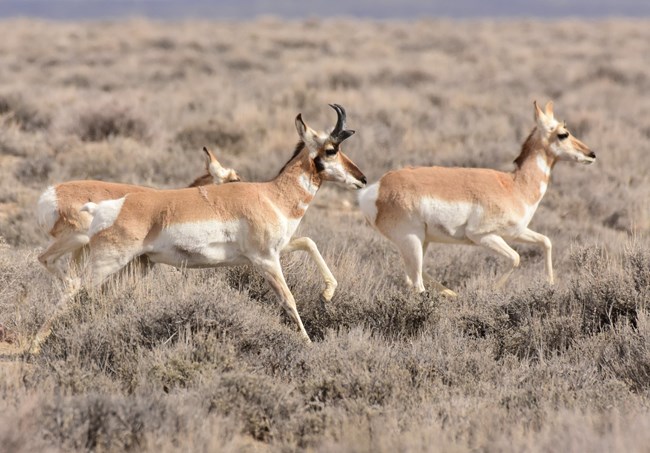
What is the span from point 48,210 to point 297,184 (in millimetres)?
2176

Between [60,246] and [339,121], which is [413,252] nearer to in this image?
[339,121]

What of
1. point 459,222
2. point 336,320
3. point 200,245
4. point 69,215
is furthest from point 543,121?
point 69,215

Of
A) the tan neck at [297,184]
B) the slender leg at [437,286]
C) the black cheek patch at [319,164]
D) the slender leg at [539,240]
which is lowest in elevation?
the slender leg at [437,286]

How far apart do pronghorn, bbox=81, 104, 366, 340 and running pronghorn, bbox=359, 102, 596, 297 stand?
1.10 metres

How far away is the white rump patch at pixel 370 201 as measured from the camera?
8.06 metres

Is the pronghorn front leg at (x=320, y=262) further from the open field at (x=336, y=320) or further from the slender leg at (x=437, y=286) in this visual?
the slender leg at (x=437, y=286)

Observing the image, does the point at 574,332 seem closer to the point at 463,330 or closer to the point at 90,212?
the point at 463,330

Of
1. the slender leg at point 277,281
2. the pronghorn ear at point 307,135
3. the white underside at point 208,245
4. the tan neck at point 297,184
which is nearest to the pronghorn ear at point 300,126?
the pronghorn ear at point 307,135

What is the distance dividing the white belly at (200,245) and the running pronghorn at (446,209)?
1.75 metres

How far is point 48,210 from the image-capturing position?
7531 mm

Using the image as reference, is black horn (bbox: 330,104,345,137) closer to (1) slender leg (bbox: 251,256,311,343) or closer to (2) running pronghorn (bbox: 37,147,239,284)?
(1) slender leg (bbox: 251,256,311,343)

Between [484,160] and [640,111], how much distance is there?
20.3ft

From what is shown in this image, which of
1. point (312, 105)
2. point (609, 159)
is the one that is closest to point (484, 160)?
point (609, 159)

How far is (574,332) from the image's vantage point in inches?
262
